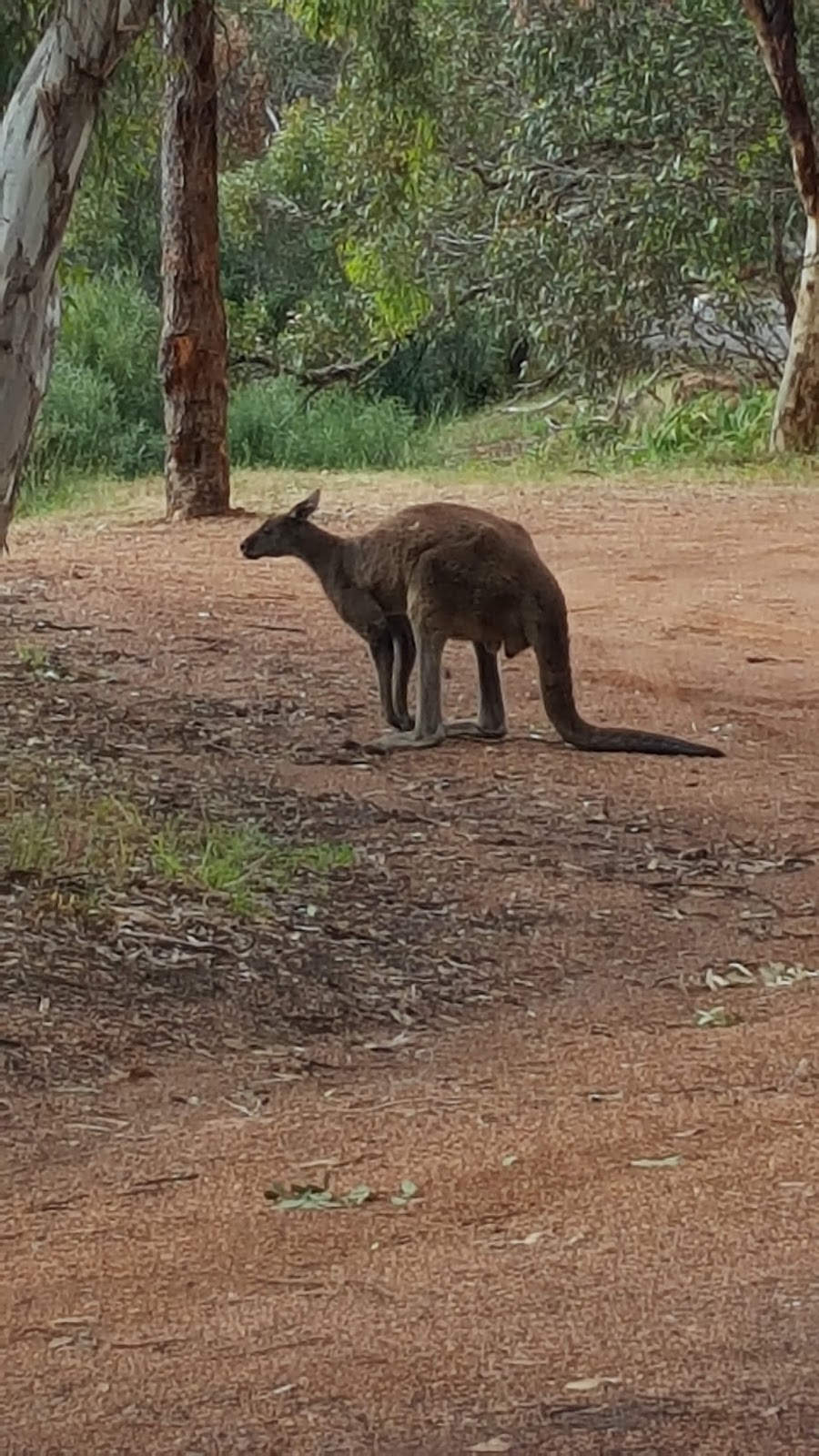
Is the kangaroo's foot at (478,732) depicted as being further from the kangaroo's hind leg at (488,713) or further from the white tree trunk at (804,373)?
the white tree trunk at (804,373)

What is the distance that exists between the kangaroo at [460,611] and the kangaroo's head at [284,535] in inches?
17.1

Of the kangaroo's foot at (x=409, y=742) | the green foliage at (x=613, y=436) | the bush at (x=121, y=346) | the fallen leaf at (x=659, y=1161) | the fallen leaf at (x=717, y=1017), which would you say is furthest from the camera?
the bush at (x=121, y=346)

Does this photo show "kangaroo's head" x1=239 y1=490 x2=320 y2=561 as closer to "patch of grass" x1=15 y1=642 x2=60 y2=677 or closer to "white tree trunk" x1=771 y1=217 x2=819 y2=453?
"patch of grass" x1=15 y1=642 x2=60 y2=677

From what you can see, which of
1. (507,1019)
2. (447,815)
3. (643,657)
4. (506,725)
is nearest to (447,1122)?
(507,1019)

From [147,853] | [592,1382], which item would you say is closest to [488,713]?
[147,853]

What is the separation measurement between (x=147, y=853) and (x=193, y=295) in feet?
32.5

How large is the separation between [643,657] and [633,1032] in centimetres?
582

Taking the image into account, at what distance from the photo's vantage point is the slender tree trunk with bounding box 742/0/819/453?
19.7 m

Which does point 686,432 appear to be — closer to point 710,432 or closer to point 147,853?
point 710,432

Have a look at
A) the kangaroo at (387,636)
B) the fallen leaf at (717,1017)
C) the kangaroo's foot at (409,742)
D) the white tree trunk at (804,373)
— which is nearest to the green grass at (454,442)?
the white tree trunk at (804,373)

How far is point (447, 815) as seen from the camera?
8344 mm

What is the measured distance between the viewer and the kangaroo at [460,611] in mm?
8938

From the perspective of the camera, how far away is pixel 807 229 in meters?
20.6

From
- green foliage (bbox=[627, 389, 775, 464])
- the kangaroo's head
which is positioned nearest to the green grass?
green foliage (bbox=[627, 389, 775, 464])
